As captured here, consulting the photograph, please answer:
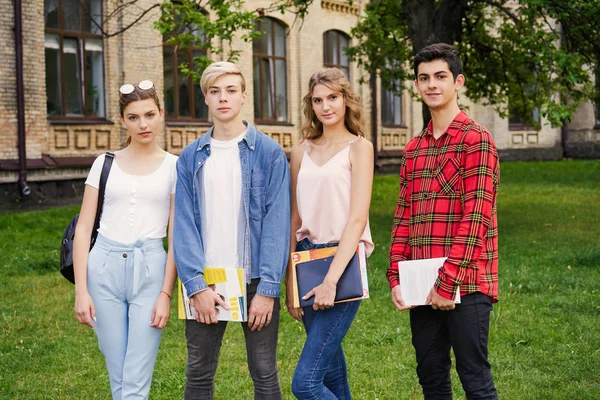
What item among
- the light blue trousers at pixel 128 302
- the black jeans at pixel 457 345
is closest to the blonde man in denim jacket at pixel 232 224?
the light blue trousers at pixel 128 302

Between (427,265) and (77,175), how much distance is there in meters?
16.1

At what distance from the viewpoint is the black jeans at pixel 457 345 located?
400 centimetres

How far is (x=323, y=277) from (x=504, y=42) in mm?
15227

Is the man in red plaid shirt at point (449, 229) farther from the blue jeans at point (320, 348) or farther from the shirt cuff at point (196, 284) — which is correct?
the shirt cuff at point (196, 284)

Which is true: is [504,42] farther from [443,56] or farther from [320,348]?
[320,348]

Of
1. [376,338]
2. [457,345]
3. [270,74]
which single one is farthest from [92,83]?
[457,345]

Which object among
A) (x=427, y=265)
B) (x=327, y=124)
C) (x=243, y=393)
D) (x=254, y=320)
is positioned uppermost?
(x=327, y=124)

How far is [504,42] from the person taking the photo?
1823cm

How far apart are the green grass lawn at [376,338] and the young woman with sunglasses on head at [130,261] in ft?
6.62

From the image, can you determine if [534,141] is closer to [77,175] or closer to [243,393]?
[77,175]

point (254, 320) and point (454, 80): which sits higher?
point (454, 80)

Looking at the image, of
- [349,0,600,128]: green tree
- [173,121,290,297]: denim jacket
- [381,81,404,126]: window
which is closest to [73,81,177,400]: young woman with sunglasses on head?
[173,121,290,297]: denim jacket

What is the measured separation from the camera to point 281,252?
4.12 meters

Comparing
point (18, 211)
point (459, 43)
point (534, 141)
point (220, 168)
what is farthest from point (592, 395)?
point (534, 141)
